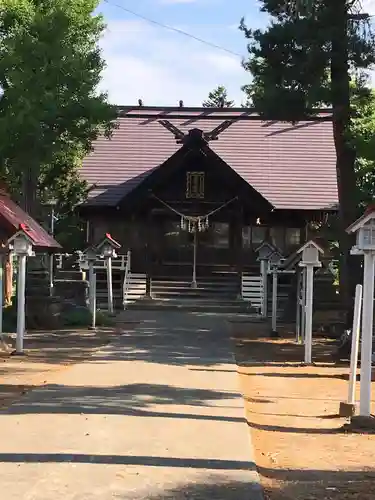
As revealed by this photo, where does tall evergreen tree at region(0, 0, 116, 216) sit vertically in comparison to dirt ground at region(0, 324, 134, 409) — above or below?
above

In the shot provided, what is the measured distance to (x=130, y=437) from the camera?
7629 millimetres

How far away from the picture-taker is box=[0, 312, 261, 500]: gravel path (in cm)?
584

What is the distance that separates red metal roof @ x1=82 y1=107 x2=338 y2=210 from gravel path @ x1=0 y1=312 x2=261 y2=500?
64.3 feet

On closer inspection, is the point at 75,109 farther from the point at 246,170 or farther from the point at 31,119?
the point at 246,170

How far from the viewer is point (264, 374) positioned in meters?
14.2

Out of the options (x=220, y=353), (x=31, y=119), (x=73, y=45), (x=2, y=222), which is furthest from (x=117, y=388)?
(x=73, y=45)

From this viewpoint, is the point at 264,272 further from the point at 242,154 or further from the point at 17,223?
the point at 17,223

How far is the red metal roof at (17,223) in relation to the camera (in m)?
17.5

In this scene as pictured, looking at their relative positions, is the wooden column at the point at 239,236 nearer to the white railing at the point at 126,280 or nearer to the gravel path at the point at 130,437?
the white railing at the point at 126,280

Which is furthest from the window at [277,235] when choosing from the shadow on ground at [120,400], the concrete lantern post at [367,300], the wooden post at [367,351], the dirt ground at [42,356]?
the wooden post at [367,351]

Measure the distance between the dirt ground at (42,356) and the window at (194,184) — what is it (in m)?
10.3

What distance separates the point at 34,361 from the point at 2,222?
4.13 m

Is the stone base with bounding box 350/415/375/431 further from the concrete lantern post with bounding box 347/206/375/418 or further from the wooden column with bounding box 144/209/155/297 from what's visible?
the wooden column with bounding box 144/209/155/297

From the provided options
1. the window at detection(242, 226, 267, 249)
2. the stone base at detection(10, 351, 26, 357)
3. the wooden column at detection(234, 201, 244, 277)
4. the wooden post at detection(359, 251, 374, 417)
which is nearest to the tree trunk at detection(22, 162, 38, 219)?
the stone base at detection(10, 351, 26, 357)
